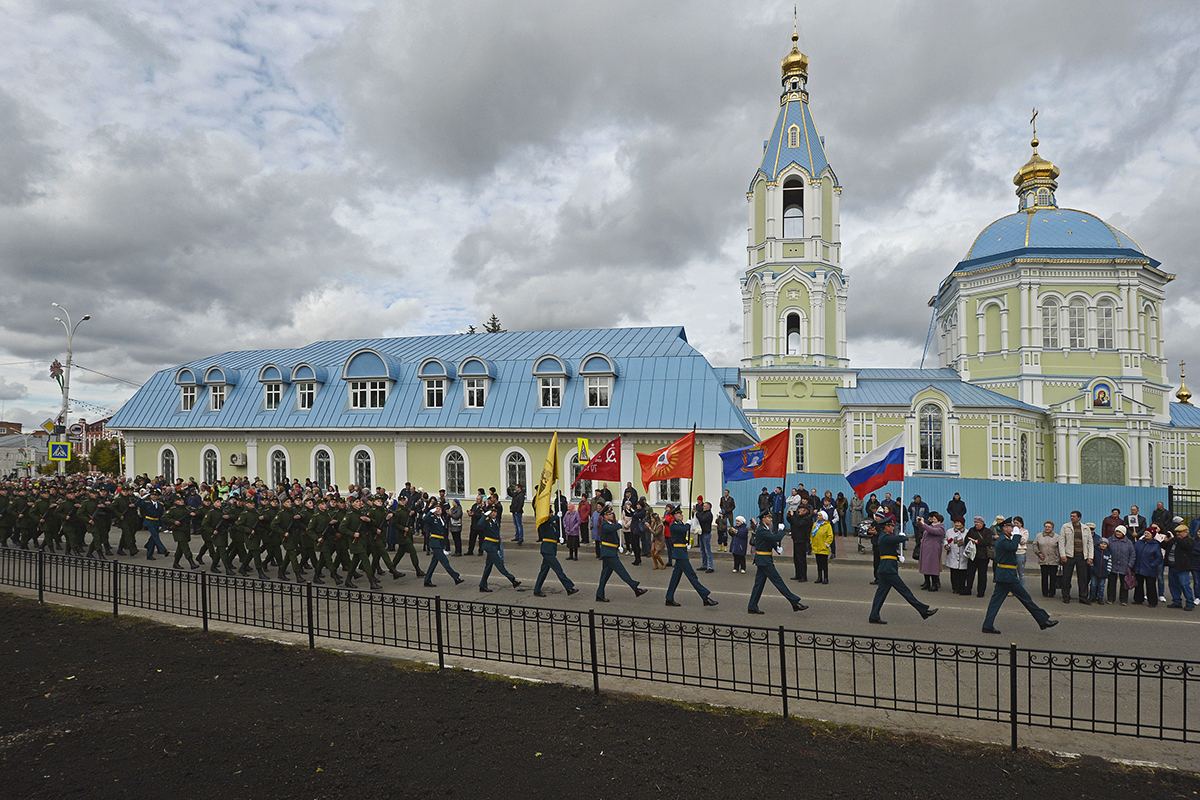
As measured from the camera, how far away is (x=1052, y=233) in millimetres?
40188

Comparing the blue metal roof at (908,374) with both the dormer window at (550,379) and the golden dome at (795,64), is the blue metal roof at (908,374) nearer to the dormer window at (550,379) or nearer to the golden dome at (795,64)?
the golden dome at (795,64)

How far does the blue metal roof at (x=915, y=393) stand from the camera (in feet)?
120

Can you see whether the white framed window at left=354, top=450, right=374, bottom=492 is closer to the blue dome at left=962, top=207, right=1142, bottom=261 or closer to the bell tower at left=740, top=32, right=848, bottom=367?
the bell tower at left=740, top=32, right=848, bottom=367

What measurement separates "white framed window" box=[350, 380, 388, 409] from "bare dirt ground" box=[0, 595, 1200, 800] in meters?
18.5

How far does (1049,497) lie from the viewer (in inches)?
795

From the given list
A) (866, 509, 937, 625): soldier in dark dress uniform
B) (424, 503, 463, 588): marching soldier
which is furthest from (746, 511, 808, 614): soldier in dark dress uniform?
(424, 503, 463, 588): marching soldier

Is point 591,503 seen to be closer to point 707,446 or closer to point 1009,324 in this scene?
point 707,446

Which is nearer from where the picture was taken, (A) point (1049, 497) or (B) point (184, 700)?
(B) point (184, 700)

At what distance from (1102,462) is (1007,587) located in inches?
1446

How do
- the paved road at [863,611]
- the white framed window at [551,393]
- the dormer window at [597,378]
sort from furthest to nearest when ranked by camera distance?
1. the white framed window at [551,393]
2. the dormer window at [597,378]
3. the paved road at [863,611]

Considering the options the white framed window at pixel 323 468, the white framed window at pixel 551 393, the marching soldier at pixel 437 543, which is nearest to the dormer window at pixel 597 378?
the white framed window at pixel 551 393

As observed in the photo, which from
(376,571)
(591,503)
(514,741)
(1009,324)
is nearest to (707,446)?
(591,503)

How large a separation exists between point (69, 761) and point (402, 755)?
2815 mm

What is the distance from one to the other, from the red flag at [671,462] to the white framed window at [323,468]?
1632 cm
